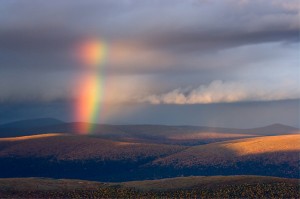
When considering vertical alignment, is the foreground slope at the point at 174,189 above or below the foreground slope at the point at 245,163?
above

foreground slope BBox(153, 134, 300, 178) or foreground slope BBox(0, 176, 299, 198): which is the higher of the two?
foreground slope BBox(0, 176, 299, 198)

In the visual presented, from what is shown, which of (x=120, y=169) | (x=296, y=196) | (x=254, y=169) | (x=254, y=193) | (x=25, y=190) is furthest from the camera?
(x=120, y=169)

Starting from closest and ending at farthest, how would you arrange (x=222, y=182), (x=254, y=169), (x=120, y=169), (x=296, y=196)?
1. (x=296, y=196)
2. (x=222, y=182)
3. (x=254, y=169)
4. (x=120, y=169)

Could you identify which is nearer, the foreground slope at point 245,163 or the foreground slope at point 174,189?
the foreground slope at point 174,189

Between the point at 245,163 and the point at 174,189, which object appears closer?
the point at 174,189

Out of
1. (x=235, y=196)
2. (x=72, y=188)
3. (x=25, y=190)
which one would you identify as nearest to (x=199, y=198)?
(x=235, y=196)

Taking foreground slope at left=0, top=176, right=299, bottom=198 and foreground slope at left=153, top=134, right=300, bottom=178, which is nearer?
foreground slope at left=0, top=176, right=299, bottom=198

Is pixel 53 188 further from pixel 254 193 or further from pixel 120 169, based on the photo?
pixel 120 169

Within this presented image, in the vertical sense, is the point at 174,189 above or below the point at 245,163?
above
